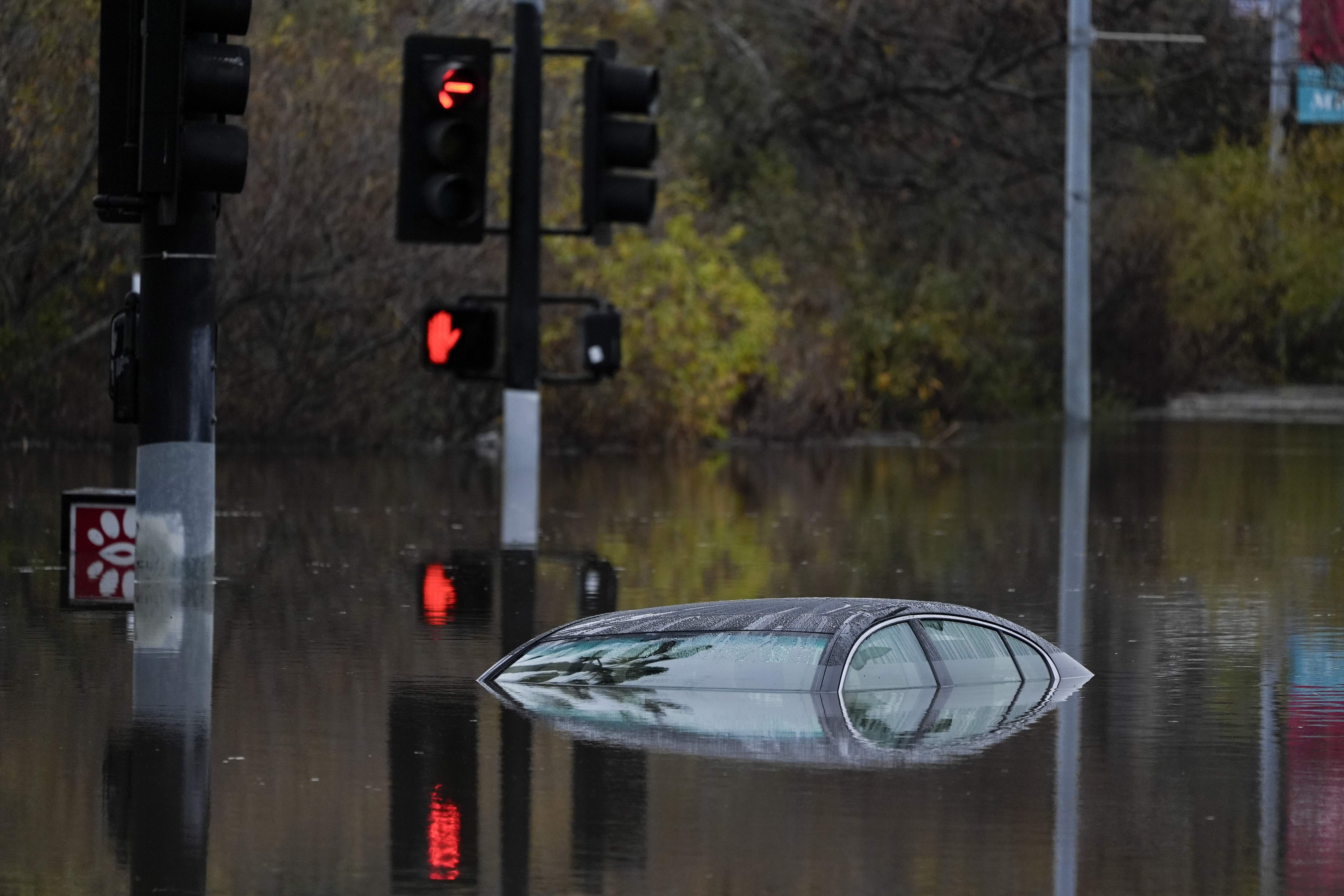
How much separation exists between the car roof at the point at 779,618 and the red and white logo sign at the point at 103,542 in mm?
5634

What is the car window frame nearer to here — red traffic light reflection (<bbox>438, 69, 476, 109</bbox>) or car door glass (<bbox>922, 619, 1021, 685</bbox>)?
car door glass (<bbox>922, 619, 1021, 685</bbox>)

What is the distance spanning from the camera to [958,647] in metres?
12.5

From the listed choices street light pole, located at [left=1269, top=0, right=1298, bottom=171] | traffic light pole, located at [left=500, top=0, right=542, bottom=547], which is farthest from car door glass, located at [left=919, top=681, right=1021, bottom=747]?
street light pole, located at [left=1269, top=0, right=1298, bottom=171]

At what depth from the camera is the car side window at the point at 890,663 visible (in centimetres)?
1200

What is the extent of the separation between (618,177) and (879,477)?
11.4 m

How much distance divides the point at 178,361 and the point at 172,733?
4751 millimetres

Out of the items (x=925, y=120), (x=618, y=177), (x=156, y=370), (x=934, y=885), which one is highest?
(x=925, y=120)

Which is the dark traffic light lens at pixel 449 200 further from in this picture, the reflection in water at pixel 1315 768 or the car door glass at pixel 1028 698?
the car door glass at pixel 1028 698

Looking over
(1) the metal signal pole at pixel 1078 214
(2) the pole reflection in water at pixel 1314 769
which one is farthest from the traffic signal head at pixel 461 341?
(1) the metal signal pole at pixel 1078 214

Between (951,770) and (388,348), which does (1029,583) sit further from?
(388,348)

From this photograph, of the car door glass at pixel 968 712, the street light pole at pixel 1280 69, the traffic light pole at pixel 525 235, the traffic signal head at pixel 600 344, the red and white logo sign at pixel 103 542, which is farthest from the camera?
the street light pole at pixel 1280 69

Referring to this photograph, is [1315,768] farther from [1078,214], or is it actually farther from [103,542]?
[1078,214]

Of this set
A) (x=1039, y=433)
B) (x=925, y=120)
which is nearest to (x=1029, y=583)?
(x=1039, y=433)

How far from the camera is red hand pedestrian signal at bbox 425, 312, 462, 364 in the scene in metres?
19.4
